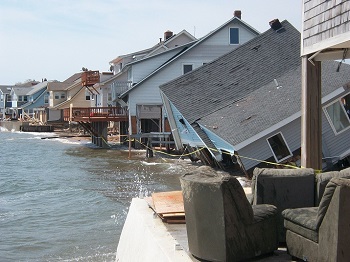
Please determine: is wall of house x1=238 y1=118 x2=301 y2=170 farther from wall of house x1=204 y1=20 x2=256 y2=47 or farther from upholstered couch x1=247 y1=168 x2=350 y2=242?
wall of house x1=204 y1=20 x2=256 y2=47

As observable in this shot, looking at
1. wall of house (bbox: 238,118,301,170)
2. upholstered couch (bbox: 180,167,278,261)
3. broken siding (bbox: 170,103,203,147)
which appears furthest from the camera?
broken siding (bbox: 170,103,203,147)

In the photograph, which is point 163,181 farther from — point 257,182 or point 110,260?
point 257,182

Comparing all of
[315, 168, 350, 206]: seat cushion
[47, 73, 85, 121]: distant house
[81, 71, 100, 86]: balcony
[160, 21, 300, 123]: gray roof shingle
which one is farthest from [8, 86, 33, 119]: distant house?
[315, 168, 350, 206]: seat cushion

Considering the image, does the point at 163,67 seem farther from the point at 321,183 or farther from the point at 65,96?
the point at 65,96

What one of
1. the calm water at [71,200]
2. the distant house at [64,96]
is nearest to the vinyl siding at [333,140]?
the calm water at [71,200]

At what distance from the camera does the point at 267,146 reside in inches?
728

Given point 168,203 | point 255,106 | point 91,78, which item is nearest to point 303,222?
point 168,203

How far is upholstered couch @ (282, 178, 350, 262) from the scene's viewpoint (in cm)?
476

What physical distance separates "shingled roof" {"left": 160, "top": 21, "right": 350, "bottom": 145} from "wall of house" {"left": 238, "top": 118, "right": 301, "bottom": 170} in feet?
1.63

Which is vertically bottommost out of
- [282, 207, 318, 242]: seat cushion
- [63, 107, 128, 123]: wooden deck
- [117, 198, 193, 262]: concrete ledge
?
[117, 198, 193, 262]: concrete ledge

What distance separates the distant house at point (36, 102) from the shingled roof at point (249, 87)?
68.9 m

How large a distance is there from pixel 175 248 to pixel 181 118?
18.4 meters

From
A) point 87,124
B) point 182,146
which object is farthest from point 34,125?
point 182,146

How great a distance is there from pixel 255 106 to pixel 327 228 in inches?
610
